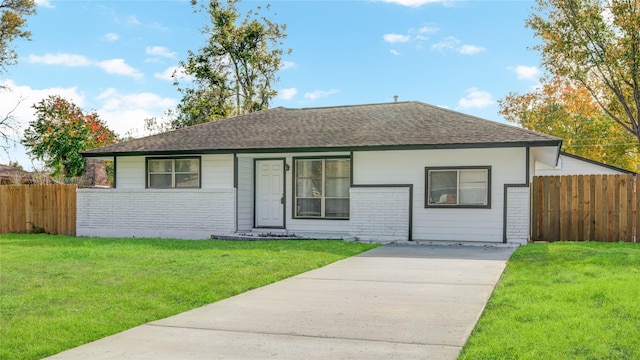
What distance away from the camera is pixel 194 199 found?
18.7 metres

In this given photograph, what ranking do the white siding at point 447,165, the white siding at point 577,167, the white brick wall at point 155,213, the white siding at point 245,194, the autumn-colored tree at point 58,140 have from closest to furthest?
the white siding at point 447,165 → the white brick wall at point 155,213 → the white siding at point 245,194 → the white siding at point 577,167 → the autumn-colored tree at point 58,140

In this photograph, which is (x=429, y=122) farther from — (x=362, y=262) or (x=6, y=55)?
(x=6, y=55)

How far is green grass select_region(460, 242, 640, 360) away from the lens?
5.49 m

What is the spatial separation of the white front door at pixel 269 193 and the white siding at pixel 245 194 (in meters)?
0.20

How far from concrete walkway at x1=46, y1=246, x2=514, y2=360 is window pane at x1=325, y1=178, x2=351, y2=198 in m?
7.23

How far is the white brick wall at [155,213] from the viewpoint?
18359 millimetres

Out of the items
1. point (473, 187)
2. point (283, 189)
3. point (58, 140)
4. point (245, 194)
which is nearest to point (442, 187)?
point (473, 187)

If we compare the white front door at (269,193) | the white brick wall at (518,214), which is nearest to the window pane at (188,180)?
the white front door at (269,193)

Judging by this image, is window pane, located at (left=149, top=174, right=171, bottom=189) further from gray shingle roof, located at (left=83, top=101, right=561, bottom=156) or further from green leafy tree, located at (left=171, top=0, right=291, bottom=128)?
green leafy tree, located at (left=171, top=0, right=291, bottom=128)

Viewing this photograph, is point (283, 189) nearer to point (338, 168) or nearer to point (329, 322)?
point (338, 168)

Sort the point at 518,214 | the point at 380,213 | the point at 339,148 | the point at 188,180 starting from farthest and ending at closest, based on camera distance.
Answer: the point at 188,180, the point at 339,148, the point at 380,213, the point at 518,214

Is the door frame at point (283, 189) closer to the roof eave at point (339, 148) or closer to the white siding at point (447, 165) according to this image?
the roof eave at point (339, 148)

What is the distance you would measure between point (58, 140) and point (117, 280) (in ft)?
98.5

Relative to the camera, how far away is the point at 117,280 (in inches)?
381
